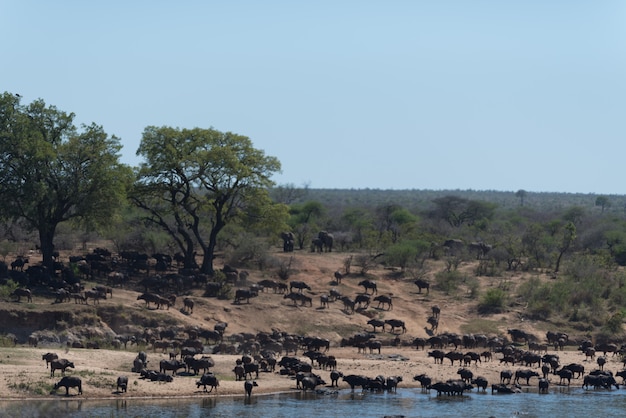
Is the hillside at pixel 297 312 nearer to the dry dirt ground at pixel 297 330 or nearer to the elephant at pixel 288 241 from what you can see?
the dry dirt ground at pixel 297 330

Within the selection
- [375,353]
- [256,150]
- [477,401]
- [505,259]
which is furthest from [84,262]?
A: [505,259]

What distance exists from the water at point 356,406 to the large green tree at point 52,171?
55.7 ft

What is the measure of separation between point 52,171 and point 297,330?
1328 centimetres

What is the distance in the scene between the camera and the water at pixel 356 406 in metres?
28.5

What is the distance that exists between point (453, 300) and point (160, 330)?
59.6 feet

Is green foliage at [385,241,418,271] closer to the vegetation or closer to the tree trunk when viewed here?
the vegetation

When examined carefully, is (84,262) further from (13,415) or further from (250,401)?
(13,415)

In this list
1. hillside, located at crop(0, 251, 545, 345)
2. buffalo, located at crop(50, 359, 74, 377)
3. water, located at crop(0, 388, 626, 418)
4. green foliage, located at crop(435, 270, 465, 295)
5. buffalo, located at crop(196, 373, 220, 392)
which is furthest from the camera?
green foliage, located at crop(435, 270, 465, 295)

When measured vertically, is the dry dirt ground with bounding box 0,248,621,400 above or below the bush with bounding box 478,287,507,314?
below

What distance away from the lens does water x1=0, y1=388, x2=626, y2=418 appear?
2847 centimetres

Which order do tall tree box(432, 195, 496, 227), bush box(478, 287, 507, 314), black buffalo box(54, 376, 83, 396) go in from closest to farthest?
1. black buffalo box(54, 376, 83, 396)
2. bush box(478, 287, 507, 314)
3. tall tree box(432, 195, 496, 227)

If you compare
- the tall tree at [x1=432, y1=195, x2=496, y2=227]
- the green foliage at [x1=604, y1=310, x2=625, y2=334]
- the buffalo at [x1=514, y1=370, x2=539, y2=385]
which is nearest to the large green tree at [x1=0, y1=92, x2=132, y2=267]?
the buffalo at [x1=514, y1=370, x2=539, y2=385]

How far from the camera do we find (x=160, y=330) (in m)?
40.3

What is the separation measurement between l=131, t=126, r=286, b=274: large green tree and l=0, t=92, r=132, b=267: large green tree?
9.94 ft
